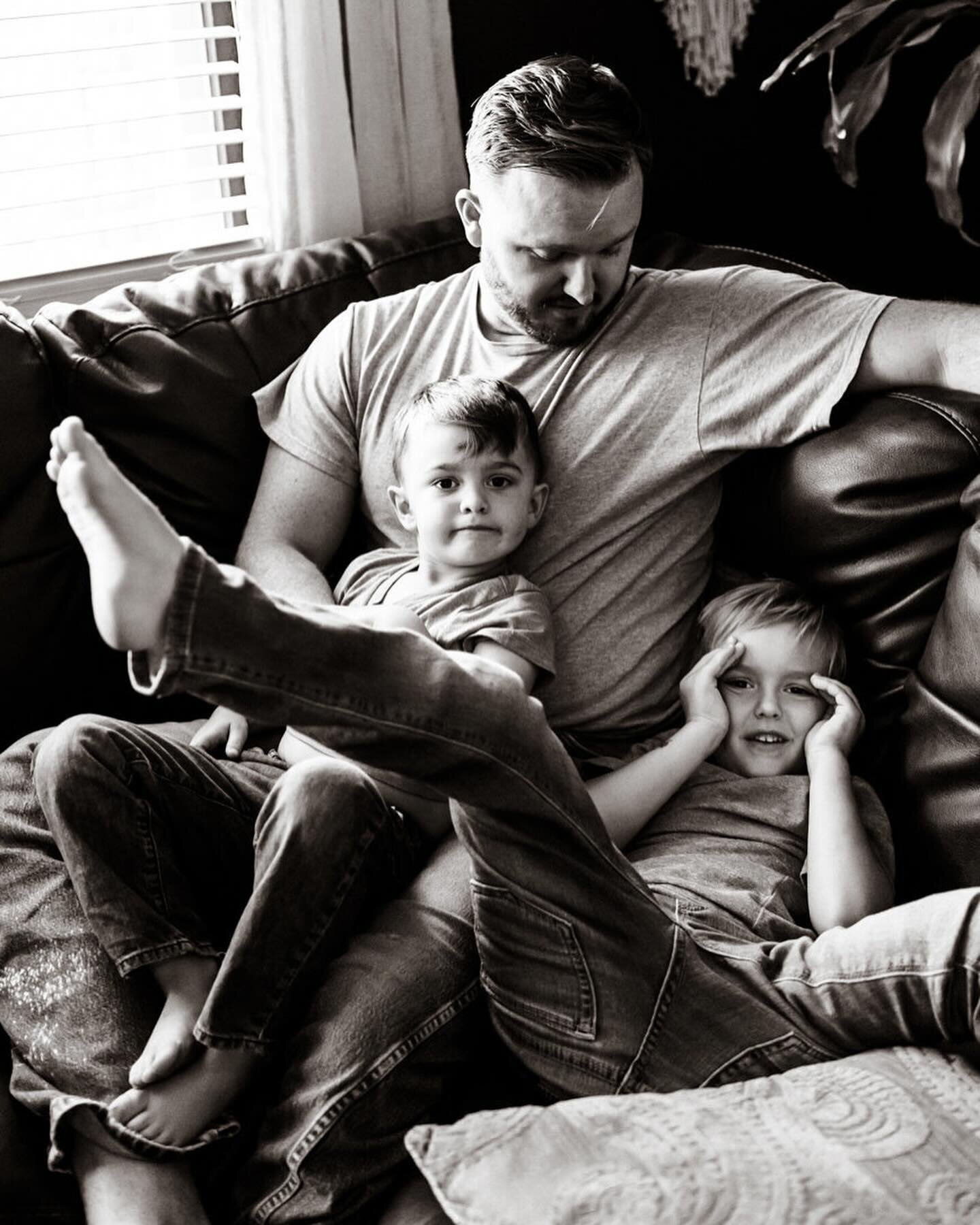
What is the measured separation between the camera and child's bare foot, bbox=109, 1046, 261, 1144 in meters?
1.26

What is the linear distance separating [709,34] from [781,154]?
31 centimetres

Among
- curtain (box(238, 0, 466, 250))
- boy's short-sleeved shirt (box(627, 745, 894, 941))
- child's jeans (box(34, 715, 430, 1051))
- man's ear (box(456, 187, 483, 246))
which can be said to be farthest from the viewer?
curtain (box(238, 0, 466, 250))

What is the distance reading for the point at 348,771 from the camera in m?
1.35

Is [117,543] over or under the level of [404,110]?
under

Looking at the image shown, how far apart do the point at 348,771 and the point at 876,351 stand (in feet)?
2.73

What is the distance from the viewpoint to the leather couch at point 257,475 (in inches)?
61.3

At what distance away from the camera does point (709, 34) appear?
267cm

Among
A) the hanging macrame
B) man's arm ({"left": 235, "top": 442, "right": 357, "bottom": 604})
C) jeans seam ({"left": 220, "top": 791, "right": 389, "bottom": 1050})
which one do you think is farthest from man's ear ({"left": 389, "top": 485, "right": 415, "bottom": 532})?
the hanging macrame

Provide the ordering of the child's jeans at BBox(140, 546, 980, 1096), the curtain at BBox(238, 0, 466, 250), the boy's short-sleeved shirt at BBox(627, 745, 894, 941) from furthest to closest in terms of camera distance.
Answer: the curtain at BBox(238, 0, 466, 250) → the boy's short-sleeved shirt at BBox(627, 745, 894, 941) → the child's jeans at BBox(140, 546, 980, 1096)

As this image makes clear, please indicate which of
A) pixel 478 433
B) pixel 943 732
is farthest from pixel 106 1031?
pixel 943 732

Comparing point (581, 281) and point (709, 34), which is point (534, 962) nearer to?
point (581, 281)

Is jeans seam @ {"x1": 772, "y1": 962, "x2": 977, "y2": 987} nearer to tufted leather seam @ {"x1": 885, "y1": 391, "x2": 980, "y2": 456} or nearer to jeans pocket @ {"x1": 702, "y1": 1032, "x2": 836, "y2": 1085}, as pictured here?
jeans pocket @ {"x1": 702, "y1": 1032, "x2": 836, "y2": 1085}

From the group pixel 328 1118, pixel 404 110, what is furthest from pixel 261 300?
pixel 328 1118

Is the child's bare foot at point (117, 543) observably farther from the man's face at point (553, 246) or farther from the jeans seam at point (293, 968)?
the man's face at point (553, 246)
